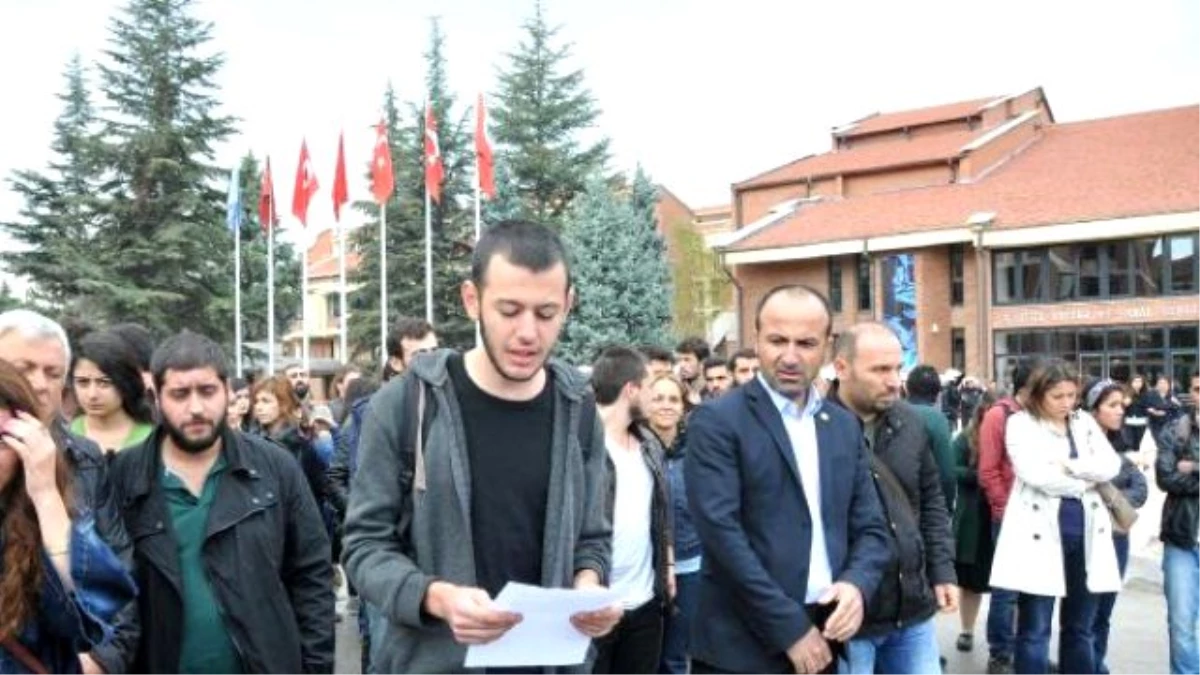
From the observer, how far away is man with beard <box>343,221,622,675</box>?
2670 millimetres

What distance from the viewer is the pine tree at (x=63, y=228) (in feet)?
117

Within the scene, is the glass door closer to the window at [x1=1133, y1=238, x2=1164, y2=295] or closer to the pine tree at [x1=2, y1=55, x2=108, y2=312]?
the window at [x1=1133, y1=238, x2=1164, y2=295]

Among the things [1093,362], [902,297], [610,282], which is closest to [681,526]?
[610,282]

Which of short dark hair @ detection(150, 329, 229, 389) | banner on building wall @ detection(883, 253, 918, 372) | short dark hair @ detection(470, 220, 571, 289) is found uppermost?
banner on building wall @ detection(883, 253, 918, 372)

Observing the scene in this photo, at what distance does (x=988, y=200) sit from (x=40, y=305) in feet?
108

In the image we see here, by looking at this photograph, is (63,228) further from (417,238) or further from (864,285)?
(864,285)

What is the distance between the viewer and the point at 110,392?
436 cm

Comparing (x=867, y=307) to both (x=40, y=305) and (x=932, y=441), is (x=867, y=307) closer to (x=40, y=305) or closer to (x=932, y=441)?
(x=40, y=305)

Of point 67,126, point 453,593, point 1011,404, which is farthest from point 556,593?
point 67,126

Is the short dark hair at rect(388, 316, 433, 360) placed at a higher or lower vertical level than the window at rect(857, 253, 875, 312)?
lower

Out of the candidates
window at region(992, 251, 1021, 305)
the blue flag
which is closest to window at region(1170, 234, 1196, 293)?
window at region(992, 251, 1021, 305)

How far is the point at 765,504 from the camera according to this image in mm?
3807

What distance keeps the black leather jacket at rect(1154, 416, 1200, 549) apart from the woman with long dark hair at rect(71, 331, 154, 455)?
5477 millimetres

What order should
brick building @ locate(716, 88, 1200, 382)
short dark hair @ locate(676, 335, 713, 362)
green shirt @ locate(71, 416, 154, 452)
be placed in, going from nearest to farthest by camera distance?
green shirt @ locate(71, 416, 154, 452) → short dark hair @ locate(676, 335, 713, 362) → brick building @ locate(716, 88, 1200, 382)
